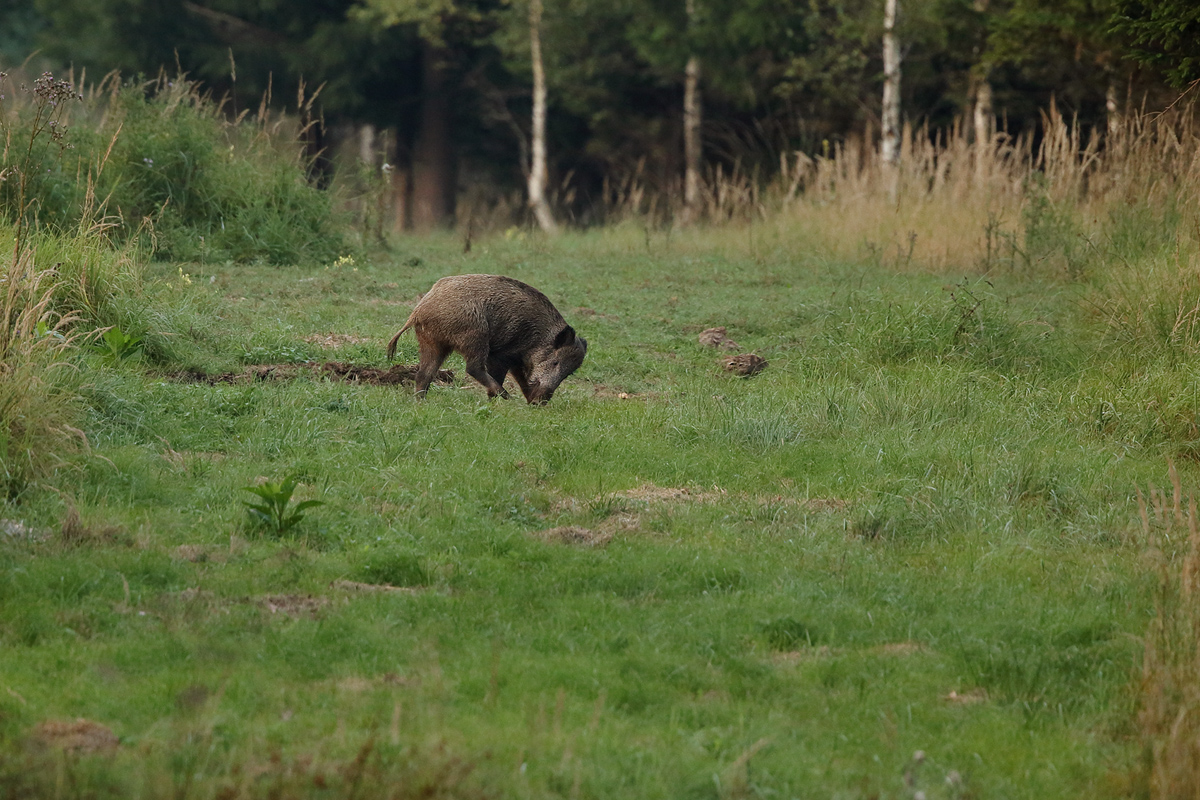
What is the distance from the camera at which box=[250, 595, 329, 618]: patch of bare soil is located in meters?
5.36

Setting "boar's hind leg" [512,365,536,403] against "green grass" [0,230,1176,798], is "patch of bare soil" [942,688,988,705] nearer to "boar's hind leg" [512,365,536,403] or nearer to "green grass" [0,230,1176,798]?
"green grass" [0,230,1176,798]

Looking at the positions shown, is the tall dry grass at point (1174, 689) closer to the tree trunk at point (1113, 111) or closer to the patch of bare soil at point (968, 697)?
the patch of bare soil at point (968, 697)

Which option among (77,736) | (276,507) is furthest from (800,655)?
(77,736)

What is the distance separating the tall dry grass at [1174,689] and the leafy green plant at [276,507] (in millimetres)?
3738

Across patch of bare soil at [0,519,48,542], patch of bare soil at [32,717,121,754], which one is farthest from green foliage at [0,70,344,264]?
patch of bare soil at [32,717,121,754]

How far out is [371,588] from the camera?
5.71 m

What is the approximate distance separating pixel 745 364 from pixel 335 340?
3.50 meters

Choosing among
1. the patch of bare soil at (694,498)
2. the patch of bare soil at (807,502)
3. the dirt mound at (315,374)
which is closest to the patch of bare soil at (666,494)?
the patch of bare soil at (694,498)

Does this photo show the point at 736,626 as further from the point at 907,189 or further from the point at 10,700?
the point at 907,189

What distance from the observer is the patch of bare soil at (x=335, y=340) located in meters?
10.7

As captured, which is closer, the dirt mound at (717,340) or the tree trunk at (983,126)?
the dirt mound at (717,340)

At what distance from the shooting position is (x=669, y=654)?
5195 mm

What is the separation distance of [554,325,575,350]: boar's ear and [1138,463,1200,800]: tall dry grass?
5.08 m

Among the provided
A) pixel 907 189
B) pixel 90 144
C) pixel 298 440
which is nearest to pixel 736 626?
pixel 298 440
